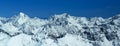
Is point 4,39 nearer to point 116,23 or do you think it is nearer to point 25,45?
point 25,45

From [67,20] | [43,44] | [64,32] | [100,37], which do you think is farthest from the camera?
[67,20]

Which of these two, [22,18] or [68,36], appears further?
[22,18]

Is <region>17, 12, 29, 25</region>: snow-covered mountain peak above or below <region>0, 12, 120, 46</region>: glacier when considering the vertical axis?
above

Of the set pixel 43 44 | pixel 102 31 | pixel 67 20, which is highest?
Result: pixel 67 20

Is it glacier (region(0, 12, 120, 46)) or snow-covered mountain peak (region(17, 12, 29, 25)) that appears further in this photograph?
snow-covered mountain peak (region(17, 12, 29, 25))

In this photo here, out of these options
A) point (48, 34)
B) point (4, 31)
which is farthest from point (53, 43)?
point (4, 31)

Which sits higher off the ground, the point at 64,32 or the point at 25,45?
the point at 64,32

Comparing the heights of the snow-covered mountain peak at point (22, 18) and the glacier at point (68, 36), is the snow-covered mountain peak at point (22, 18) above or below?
above

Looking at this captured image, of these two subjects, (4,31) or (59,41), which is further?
(4,31)

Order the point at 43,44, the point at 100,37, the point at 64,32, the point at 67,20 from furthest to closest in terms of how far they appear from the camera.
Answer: the point at 67,20
the point at 64,32
the point at 100,37
the point at 43,44

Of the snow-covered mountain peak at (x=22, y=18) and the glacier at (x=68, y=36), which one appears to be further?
the snow-covered mountain peak at (x=22, y=18)

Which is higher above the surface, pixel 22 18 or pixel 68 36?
pixel 22 18
